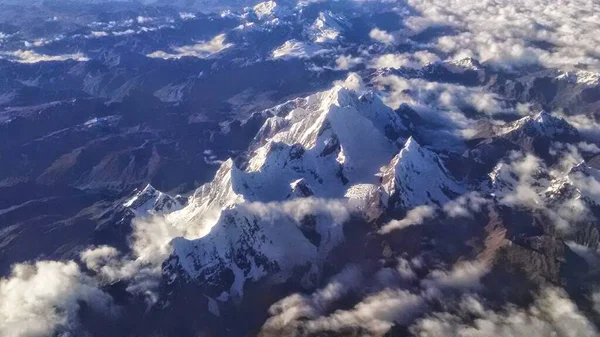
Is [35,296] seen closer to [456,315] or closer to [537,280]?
[456,315]

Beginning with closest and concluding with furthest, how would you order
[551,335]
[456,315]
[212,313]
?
[551,335]
[456,315]
[212,313]

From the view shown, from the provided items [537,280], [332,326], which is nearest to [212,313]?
[332,326]

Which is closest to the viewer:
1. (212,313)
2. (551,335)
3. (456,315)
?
(551,335)

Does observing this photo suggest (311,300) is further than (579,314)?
Yes

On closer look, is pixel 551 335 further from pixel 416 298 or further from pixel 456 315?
pixel 416 298

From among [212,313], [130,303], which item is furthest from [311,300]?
[130,303]

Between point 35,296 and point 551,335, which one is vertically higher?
point 35,296

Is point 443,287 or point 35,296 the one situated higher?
point 35,296

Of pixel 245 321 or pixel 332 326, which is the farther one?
pixel 245 321
